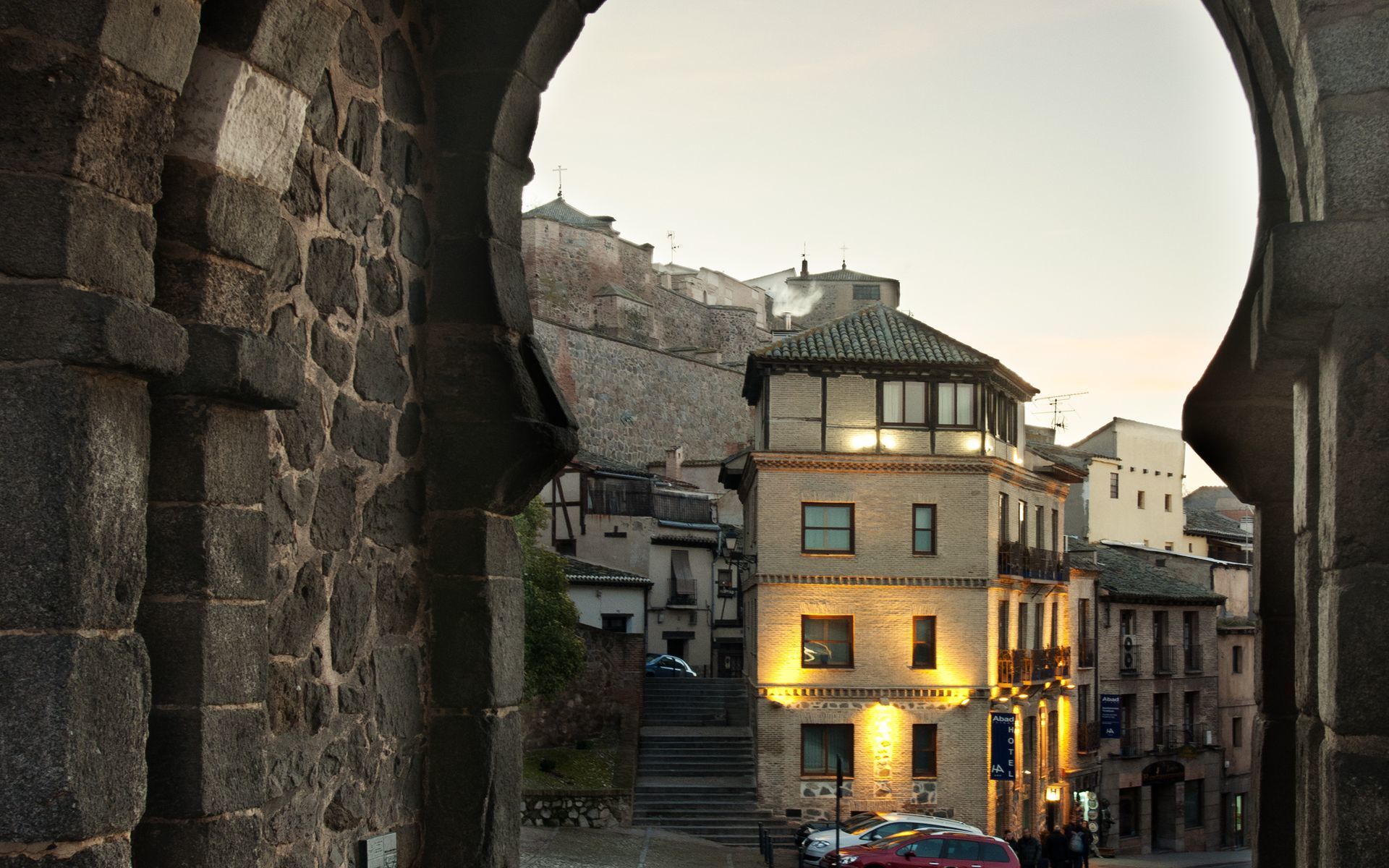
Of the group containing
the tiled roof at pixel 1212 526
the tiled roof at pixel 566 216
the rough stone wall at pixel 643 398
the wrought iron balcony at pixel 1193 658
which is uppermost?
the tiled roof at pixel 566 216

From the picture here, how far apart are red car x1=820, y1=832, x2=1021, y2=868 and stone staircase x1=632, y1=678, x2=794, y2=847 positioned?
7.71m

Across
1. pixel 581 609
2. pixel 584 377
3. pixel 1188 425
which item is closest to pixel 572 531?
pixel 581 609

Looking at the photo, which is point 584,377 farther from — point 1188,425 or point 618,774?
point 1188,425

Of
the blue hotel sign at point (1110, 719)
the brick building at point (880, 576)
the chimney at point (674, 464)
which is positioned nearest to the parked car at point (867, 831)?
the brick building at point (880, 576)

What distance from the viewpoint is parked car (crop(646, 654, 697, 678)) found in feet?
154

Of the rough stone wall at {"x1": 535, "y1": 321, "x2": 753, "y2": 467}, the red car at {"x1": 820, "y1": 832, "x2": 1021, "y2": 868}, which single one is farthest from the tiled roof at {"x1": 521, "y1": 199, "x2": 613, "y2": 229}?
the red car at {"x1": 820, "y1": 832, "x2": 1021, "y2": 868}

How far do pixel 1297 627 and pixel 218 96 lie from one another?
11.1ft

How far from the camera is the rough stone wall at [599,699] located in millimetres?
39000

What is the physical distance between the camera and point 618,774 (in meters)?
35.8

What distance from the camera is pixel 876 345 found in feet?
121

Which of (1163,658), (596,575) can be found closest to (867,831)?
(596,575)

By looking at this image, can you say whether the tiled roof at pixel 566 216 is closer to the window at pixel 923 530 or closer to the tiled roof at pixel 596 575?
the tiled roof at pixel 596 575

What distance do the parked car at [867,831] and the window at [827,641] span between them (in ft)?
17.2

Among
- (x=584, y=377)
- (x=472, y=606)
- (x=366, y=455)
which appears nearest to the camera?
(x=366, y=455)
